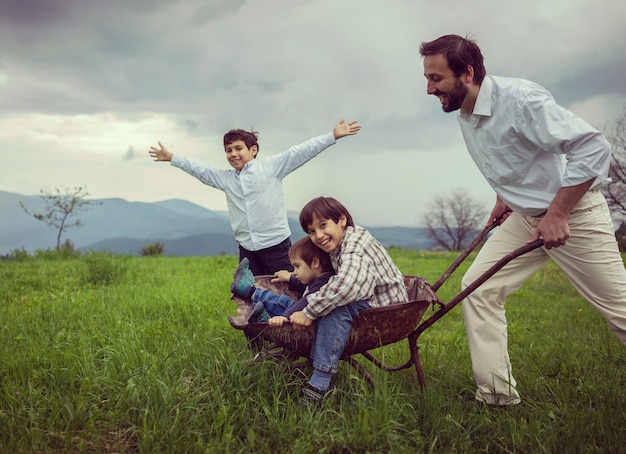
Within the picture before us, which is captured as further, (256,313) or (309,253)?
(309,253)

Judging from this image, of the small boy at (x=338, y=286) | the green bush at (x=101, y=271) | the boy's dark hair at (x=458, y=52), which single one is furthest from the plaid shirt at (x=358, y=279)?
the green bush at (x=101, y=271)

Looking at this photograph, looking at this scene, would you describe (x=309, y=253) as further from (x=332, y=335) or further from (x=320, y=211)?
(x=332, y=335)

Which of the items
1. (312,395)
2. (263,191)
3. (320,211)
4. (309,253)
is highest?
(263,191)

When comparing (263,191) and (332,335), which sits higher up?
(263,191)

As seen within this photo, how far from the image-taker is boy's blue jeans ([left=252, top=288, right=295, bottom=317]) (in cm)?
353

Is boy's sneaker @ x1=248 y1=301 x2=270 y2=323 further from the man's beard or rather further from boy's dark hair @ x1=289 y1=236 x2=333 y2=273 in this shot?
the man's beard

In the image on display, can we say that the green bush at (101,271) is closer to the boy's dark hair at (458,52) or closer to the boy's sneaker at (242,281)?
the boy's sneaker at (242,281)

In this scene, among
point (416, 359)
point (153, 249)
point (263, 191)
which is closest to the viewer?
point (416, 359)

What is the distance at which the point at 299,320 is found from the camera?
9.45ft

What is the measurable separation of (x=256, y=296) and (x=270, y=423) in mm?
905

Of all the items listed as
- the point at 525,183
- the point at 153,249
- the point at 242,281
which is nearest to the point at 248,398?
the point at 242,281

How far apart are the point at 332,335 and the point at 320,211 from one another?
0.74 meters

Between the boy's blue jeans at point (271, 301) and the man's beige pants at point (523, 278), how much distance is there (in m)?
1.20

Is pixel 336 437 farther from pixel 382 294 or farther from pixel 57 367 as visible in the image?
pixel 57 367
